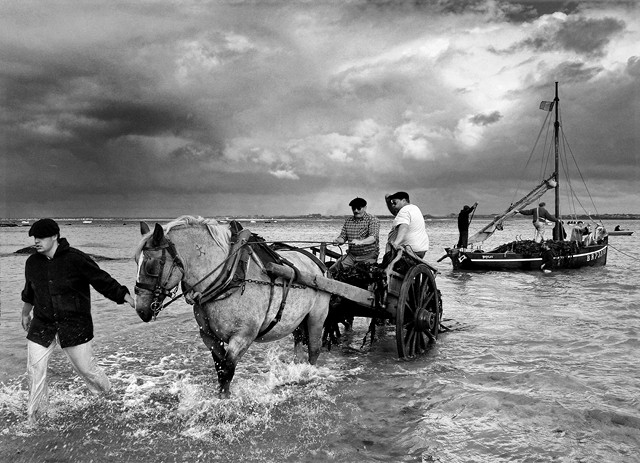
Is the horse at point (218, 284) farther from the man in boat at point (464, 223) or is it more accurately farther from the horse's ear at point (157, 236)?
the man in boat at point (464, 223)

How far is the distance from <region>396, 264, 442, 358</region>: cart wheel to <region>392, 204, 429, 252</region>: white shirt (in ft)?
1.17

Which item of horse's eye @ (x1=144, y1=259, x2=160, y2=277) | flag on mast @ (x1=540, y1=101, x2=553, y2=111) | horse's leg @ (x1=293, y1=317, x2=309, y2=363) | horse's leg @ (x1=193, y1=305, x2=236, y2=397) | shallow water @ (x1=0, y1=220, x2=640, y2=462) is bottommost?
shallow water @ (x1=0, y1=220, x2=640, y2=462)

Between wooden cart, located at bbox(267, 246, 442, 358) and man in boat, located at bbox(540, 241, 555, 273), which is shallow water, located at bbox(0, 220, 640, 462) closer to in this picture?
wooden cart, located at bbox(267, 246, 442, 358)

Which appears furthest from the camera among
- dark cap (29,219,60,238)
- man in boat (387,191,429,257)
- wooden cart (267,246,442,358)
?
man in boat (387,191,429,257)

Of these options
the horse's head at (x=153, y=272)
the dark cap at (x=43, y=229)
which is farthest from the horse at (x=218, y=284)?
the dark cap at (x=43, y=229)

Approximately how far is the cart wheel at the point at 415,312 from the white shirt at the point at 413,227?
358 millimetres

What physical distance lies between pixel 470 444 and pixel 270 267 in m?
2.69

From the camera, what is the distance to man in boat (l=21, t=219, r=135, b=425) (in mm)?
4773

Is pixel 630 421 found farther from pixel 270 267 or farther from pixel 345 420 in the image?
pixel 270 267

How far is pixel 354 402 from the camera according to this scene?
5621 mm

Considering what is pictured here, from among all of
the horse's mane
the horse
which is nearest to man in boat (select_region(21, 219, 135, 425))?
the horse

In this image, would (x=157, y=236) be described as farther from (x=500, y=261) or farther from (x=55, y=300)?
(x=500, y=261)

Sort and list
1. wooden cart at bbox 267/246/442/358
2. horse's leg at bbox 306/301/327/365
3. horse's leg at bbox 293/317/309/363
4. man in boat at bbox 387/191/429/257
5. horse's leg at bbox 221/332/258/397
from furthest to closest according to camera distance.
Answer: man in boat at bbox 387/191/429/257, horse's leg at bbox 293/317/309/363, wooden cart at bbox 267/246/442/358, horse's leg at bbox 306/301/327/365, horse's leg at bbox 221/332/258/397

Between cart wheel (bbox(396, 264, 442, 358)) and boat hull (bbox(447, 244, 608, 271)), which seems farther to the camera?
boat hull (bbox(447, 244, 608, 271))
